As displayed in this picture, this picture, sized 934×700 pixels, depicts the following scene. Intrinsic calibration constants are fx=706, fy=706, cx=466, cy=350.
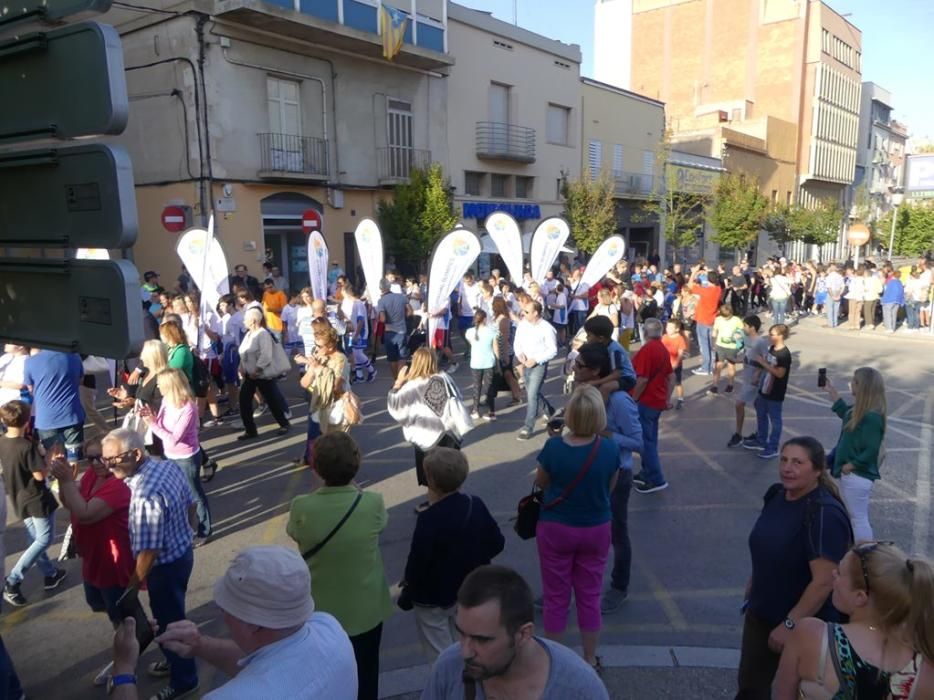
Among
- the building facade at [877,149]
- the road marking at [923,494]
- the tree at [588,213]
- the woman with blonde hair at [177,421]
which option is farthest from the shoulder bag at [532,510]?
the building facade at [877,149]

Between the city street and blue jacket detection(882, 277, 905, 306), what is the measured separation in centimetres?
752

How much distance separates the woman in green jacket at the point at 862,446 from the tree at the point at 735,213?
1175 inches

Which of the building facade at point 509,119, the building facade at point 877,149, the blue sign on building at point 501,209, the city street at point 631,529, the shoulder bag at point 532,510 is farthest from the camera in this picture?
the building facade at point 877,149

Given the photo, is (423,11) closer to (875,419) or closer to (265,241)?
(265,241)

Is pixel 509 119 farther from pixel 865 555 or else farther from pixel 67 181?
pixel 67 181

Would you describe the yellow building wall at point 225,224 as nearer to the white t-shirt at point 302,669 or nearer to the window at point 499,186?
the window at point 499,186

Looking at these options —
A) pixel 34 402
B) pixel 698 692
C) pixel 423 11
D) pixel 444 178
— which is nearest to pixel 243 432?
pixel 34 402

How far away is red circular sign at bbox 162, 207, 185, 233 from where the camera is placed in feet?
59.9

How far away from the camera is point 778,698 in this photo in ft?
8.12

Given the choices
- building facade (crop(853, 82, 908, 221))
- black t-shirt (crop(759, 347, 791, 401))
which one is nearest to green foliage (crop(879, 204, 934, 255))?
building facade (crop(853, 82, 908, 221))

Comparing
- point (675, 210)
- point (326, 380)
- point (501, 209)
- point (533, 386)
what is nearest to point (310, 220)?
point (501, 209)

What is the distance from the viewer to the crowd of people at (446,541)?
83.0 inches

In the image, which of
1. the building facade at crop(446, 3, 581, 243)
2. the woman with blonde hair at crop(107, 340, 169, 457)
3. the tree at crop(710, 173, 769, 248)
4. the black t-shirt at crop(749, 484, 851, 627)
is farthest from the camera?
the tree at crop(710, 173, 769, 248)

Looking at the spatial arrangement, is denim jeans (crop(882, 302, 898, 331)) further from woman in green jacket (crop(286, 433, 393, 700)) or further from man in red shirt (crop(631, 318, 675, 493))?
woman in green jacket (crop(286, 433, 393, 700))
